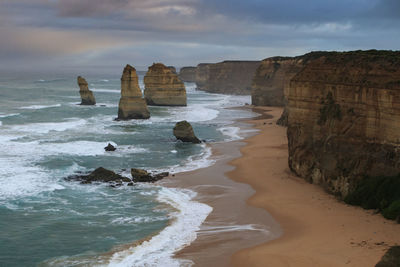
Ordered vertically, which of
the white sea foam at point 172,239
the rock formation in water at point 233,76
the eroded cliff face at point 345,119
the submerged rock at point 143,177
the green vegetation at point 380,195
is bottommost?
the white sea foam at point 172,239

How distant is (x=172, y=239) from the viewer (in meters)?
17.1

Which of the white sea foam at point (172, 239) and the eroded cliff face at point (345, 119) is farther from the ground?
the eroded cliff face at point (345, 119)

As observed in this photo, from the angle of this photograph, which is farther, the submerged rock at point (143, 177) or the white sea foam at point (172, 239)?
the submerged rock at point (143, 177)

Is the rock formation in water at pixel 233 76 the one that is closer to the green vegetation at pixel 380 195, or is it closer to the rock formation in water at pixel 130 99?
the rock formation in water at pixel 130 99

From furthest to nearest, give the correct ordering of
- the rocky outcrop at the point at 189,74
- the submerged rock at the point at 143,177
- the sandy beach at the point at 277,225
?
the rocky outcrop at the point at 189,74
the submerged rock at the point at 143,177
the sandy beach at the point at 277,225

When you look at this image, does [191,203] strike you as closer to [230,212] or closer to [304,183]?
[230,212]

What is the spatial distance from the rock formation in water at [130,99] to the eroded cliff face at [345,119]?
99.4 ft

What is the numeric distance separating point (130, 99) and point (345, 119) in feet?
122

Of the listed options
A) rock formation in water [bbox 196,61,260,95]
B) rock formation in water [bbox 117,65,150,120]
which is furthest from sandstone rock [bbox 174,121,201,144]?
rock formation in water [bbox 196,61,260,95]

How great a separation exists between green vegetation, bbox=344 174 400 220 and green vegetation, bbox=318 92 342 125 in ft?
12.6

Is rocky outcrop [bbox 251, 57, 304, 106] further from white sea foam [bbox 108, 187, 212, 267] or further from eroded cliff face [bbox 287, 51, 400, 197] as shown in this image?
white sea foam [bbox 108, 187, 212, 267]

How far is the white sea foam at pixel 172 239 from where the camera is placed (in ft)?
49.3

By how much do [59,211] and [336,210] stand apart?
12.6 meters

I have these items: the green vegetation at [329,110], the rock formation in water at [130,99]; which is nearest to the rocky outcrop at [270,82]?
the rock formation in water at [130,99]
